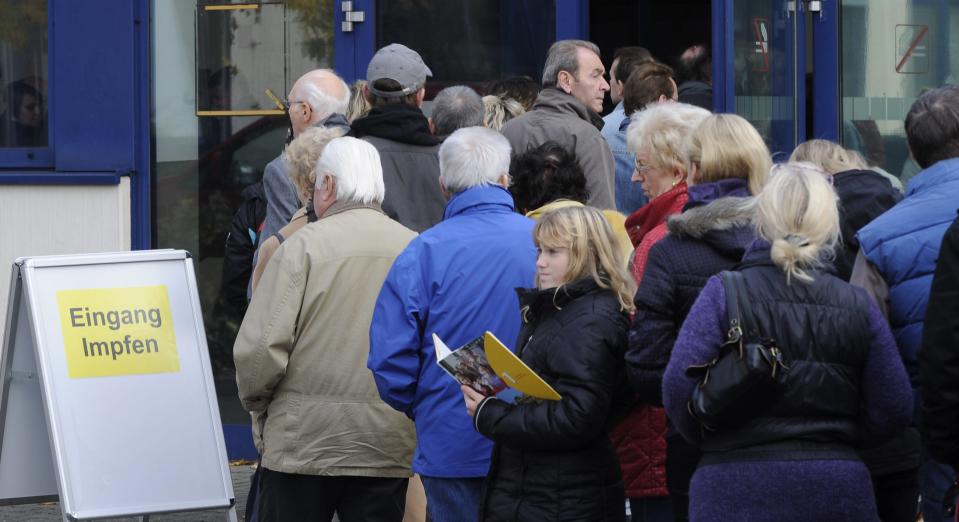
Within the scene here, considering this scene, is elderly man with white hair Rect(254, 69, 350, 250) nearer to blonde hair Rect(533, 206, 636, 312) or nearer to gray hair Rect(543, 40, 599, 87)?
gray hair Rect(543, 40, 599, 87)

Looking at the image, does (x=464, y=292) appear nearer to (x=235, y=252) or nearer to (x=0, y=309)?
(x=235, y=252)

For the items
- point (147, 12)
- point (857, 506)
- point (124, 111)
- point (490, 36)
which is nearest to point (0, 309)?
point (124, 111)

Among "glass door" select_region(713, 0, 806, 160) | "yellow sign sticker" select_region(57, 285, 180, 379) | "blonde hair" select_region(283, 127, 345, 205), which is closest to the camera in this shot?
"blonde hair" select_region(283, 127, 345, 205)

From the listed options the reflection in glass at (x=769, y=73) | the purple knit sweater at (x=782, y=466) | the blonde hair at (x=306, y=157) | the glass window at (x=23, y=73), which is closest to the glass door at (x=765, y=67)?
the reflection in glass at (x=769, y=73)

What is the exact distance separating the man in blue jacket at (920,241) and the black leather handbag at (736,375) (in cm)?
77

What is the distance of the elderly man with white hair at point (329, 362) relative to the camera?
529cm

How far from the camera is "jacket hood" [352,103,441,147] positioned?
6.52 meters

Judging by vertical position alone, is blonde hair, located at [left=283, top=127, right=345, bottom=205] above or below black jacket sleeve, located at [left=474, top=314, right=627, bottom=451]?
above

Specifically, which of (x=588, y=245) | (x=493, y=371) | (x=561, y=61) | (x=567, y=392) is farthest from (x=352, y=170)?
(x=561, y=61)

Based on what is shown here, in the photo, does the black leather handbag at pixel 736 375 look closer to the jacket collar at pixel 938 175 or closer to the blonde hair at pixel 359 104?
the jacket collar at pixel 938 175

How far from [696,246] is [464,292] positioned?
843mm

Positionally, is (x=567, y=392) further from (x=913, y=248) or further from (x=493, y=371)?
(x=913, y=248)

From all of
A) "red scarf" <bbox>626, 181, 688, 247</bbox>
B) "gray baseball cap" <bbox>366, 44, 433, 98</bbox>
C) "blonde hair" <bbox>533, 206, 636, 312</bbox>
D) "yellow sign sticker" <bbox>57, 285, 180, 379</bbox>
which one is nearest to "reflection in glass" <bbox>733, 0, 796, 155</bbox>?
"gray baseball cap" <bbox>366, 44, 433, 98</bbox>

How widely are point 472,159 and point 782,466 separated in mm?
1695
